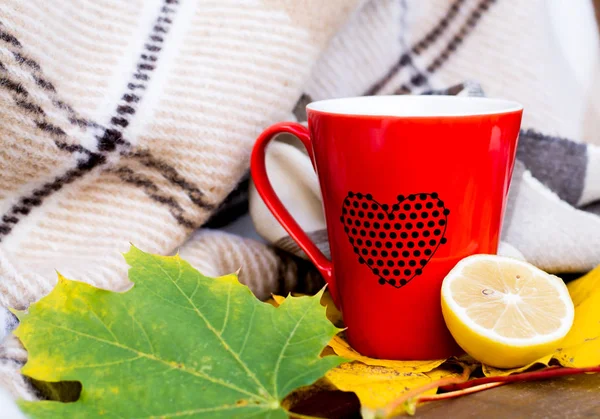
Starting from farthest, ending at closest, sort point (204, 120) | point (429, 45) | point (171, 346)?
point (429, 45) < point (204, 120) < point (171, 346)

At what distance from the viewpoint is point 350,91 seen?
0.56 m

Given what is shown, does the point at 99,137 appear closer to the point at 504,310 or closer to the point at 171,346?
the point at 171,346

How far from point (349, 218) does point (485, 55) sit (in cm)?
29

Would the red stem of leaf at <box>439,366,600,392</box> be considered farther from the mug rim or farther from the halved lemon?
the mug rim

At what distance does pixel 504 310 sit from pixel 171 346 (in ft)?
0.67

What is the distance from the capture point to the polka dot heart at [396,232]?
0.37 m

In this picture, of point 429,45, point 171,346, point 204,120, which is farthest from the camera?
point 429,45

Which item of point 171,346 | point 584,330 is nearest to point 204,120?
point 171,346

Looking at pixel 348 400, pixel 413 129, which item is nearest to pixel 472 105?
pixel 413 129

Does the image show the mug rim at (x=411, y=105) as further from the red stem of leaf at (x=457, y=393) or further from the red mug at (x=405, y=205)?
the red stem of leaf at (x=457, y=393)

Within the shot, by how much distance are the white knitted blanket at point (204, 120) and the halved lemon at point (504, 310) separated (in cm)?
10

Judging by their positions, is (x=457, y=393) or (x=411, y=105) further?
(x=411, y=105)

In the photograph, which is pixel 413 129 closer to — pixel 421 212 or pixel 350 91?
pixel 421 212

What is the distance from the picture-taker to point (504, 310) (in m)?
0.36
